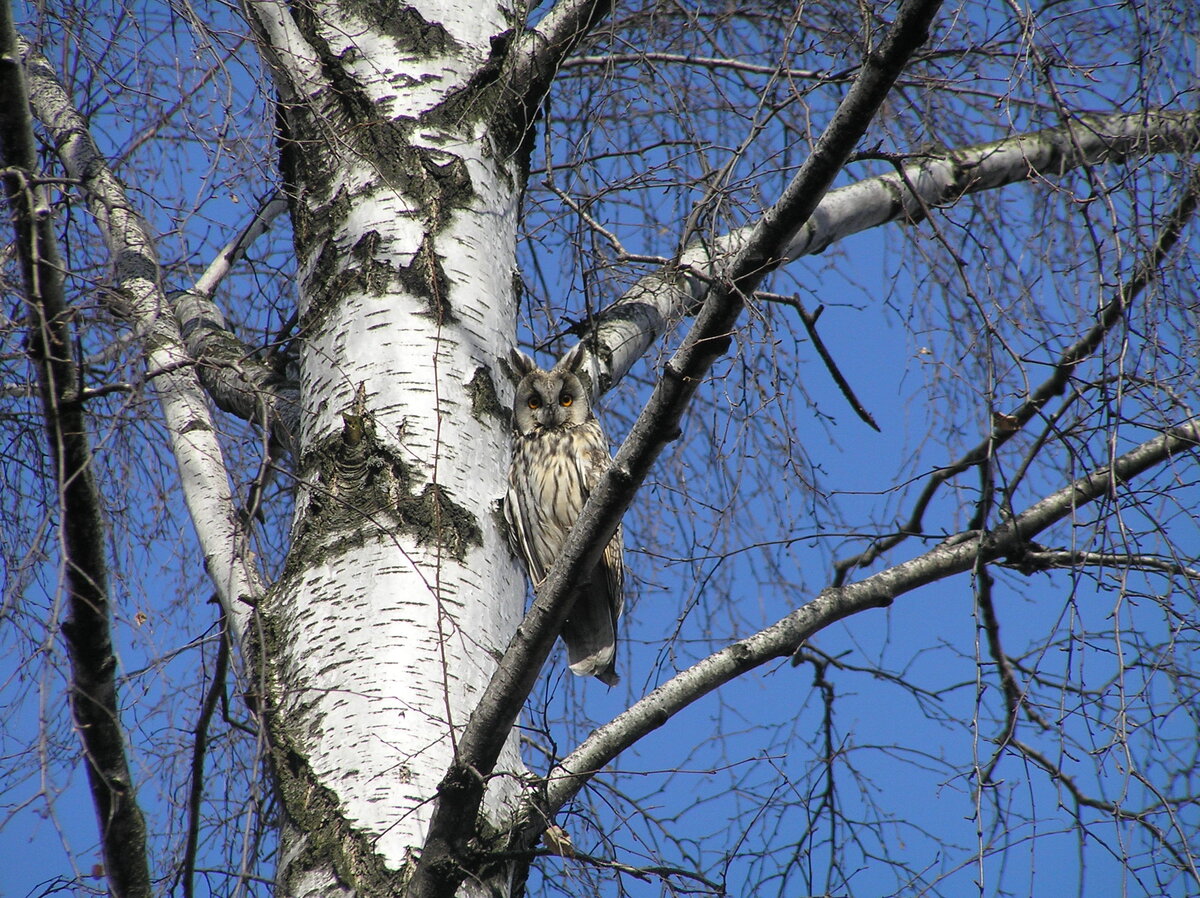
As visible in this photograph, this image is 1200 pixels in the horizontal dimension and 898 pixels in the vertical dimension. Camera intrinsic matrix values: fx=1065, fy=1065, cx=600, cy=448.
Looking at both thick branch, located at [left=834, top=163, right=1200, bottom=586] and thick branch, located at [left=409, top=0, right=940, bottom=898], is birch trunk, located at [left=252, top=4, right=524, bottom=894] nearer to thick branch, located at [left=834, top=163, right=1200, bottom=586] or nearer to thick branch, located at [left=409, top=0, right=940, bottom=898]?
thick branch, located at [left=409, top=0, right=940, bottom=898]

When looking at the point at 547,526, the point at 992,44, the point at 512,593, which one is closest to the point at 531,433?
the point at 547,526

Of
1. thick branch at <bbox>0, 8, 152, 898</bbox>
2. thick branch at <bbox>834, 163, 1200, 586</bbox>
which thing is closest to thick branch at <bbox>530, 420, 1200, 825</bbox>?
thick branch at <bbox>834, 163, 1200, 586</bbox>

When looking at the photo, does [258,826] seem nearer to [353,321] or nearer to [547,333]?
[353,321]

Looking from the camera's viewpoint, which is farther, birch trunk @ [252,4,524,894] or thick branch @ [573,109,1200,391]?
thick branch @ [573,109,1200,391]

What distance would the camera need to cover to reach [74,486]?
1893 mm

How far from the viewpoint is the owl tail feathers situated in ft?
11.3

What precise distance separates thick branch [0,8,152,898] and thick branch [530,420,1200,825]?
0.80 m

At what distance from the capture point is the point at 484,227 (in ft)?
8.38

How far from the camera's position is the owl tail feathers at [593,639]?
11.3 ft

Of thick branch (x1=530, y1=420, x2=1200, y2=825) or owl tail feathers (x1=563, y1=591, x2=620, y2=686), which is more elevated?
owl tail feathers (x1=563, y1=591, x2=620, y2=686)

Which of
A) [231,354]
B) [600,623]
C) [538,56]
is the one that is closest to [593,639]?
[600,623]

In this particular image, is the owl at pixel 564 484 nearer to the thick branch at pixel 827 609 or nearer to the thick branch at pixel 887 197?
the thick branch at pixel 887 197

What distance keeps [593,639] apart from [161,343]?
1.89 m

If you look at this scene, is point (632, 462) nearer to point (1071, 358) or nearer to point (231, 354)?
point (1071, 358)
